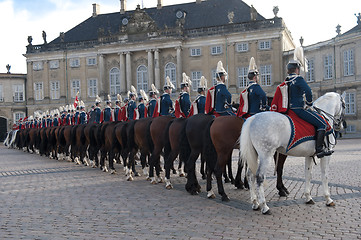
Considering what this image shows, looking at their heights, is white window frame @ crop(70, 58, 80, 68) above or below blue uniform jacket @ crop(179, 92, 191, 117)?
above

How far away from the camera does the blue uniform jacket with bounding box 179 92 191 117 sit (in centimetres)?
1134

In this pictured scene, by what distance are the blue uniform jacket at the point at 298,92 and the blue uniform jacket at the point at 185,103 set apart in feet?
12.5

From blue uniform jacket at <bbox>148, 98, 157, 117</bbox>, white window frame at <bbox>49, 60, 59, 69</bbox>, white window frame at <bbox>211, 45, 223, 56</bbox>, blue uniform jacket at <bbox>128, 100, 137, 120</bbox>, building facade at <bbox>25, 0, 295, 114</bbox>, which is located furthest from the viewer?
white window frame at <bbox>49, 60, 59, 69</bbox>

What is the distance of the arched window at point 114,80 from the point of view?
5278cm

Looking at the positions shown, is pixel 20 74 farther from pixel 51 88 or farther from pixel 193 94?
pixel 193 94

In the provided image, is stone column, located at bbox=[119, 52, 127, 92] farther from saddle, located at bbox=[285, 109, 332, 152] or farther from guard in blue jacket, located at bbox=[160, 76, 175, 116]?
saddle, located at bbox=[285, 109, 332, 152]

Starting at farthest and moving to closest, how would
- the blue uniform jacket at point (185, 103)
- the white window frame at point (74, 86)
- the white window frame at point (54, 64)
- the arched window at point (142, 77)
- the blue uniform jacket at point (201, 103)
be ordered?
the white window frame at point (54, 64) → the white window frame at point (74, 86) → the arched window at point (142, 77) → the blue uniform jacket at point (185, 103) → the blue uniform jacket at point (201, 103)

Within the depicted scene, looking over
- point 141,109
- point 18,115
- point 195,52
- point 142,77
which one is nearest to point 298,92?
point 141,109

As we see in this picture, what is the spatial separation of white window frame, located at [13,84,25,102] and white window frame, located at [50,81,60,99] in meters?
5.16

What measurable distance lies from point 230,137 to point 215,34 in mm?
40448

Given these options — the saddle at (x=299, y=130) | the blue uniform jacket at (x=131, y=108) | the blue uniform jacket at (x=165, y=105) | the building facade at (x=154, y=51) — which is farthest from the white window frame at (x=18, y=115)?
the saddle at (x=299, y=130)

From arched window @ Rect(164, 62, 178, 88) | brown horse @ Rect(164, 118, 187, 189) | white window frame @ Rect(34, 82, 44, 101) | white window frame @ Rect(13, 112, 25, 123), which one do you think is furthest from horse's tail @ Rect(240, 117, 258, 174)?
white window frame @ Rect(13, 112, 25, 123)

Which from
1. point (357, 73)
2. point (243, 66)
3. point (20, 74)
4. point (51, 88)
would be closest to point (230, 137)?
point (357, 73)

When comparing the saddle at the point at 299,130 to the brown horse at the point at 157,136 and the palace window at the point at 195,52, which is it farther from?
the palace window at the point at 195,52
